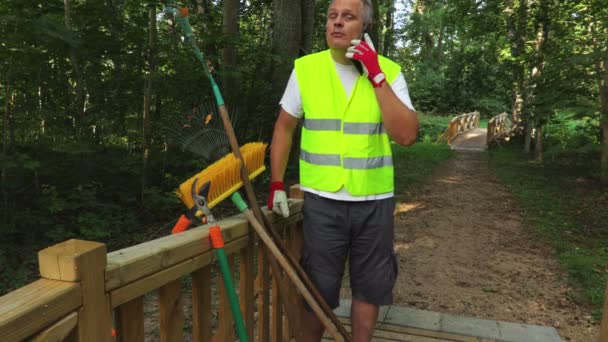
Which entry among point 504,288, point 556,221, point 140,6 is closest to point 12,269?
point 140,6

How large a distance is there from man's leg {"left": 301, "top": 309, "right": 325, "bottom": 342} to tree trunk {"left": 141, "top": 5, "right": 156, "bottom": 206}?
4.19m

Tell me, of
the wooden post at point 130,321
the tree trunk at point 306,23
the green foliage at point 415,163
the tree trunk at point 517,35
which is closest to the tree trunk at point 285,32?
the tree trunk at point 306,23

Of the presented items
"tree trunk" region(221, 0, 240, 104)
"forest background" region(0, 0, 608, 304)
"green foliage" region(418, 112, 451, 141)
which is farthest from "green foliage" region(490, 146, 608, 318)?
"green foliage" region(418, 112, 451, 141)

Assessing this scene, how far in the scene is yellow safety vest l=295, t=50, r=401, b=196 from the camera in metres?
1.98

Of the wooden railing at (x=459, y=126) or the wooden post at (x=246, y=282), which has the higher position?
the wooden railing at (x=459, y=126)

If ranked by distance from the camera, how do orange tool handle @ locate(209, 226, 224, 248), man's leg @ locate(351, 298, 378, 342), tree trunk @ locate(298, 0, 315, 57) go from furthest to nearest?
1. tree trunk @ locate(298, 0, 315, 57)
2. man's leg @ locate(351, 298, 378, 342)
3. orange tool handle @ locate(209, 226, 224, 248)

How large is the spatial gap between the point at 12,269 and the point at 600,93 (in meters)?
9.41

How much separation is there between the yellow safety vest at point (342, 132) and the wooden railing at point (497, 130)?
58.3 feet

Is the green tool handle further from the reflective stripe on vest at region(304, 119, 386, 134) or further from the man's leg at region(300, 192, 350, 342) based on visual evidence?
the reflective stripe on vest at region(304, 119, 386, 134)

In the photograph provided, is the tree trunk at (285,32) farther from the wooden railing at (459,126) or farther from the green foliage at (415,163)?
the wooden railing at (459,126)

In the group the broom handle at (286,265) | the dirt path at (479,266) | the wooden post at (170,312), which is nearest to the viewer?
the wooden post at (170,312)

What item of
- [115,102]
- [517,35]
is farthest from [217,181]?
[517,35]

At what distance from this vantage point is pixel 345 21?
1947 mm

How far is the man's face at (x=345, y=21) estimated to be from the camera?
1936 mm
